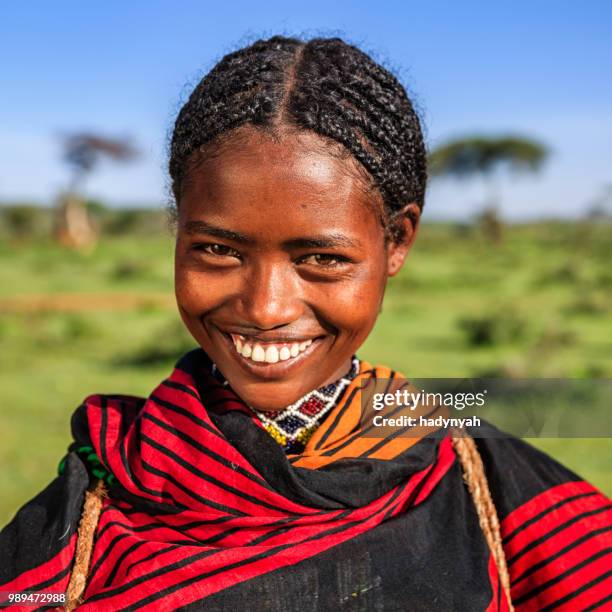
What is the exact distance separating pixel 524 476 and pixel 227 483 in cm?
70

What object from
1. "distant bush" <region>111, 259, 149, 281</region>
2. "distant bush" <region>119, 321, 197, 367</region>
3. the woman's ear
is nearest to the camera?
the woman's ear

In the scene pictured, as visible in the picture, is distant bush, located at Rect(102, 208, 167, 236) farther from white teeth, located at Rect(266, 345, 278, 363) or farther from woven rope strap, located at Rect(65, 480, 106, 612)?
white teeth, located at Rect(266, 345, 278, 363)

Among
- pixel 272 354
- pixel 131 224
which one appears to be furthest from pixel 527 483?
pixel 131 224

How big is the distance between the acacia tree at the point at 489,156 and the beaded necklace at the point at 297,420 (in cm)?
3111

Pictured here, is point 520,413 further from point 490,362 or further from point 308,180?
point 490,362

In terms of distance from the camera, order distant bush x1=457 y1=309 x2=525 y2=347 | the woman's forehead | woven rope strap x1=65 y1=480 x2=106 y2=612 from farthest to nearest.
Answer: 1. distant bush x1=457 y1=309 x2=525 y2=347
2. woven rope strap x1=65 y1=480 x2=106 y2=612
3. the woman's forehead

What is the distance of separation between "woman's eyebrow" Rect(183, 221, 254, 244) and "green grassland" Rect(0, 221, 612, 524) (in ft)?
1.80

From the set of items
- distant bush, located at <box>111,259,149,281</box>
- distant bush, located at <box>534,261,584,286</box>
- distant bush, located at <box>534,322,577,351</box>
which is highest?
distant bush, located at <box>111,259,149,281</box>

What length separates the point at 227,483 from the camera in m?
1.57

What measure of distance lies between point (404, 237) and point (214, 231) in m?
0.47

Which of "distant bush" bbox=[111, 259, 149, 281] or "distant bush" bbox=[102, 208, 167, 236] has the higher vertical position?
"distant bush" bbox=[102, 208, 167, 236]

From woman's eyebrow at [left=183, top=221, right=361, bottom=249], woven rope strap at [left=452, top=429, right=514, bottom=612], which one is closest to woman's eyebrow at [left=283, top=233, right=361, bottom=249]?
woman's eyebrow at [left=183, top=221, right=361, bottom=249]

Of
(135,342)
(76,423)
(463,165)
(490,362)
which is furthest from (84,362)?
(463,165)

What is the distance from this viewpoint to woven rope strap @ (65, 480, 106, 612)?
157 centimetres
